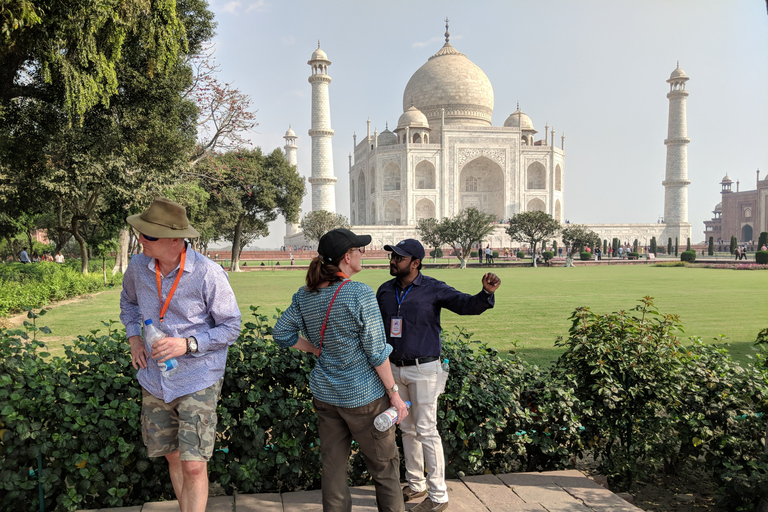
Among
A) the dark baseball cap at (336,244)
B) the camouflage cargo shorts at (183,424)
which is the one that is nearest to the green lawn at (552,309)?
the dark baseball cap at (336,244)

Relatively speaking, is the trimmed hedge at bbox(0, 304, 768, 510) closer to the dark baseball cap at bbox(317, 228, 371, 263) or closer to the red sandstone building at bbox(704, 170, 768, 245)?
the dark baseball cap at bbox(317, 228, 371, 263)

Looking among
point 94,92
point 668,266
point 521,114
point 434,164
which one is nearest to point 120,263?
point 94,92

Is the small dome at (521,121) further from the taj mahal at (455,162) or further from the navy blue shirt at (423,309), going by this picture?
the navy blue shirt at (423,309)

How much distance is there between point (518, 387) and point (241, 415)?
1.48m

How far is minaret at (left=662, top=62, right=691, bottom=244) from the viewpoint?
44938 mm

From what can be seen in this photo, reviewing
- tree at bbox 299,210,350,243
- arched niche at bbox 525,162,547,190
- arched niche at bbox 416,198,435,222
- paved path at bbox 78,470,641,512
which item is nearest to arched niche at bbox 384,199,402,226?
arched niche at bbox 416,198,435,222

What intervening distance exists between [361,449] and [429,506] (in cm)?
59

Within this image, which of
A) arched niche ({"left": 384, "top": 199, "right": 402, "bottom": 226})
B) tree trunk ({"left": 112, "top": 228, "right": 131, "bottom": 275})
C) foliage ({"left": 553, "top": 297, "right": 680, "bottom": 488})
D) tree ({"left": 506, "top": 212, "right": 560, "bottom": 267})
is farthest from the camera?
arched niche ({"left": 384, "top": 199, "right": 402, "bottom": 226})

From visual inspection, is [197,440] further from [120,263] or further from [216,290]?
[120,263]

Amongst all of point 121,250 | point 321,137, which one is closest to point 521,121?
point 321,137

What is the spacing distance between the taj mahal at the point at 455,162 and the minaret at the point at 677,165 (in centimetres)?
8

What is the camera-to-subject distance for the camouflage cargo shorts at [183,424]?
1996 millimetres

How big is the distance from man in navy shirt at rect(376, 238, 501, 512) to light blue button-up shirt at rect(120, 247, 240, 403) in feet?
2.51

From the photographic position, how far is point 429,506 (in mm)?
2398
